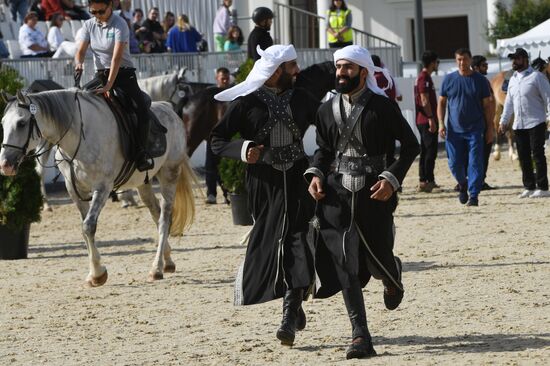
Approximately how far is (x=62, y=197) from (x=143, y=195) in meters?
9.20

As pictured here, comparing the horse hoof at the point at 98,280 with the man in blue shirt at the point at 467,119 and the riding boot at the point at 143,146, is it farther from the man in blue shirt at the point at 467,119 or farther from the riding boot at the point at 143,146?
the man in blue shirt at the point at 467,119

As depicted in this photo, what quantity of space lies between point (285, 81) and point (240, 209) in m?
8.14

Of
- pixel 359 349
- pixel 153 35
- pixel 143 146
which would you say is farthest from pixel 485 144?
pixel 153 35

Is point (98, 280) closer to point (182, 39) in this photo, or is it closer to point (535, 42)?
point (182, 39)

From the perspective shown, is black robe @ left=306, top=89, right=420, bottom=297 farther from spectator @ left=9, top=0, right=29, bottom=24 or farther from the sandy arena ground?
spectator @ left=9, top=0, right=29, bottom=24

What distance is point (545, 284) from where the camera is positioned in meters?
10.7

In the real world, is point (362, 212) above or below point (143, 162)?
below

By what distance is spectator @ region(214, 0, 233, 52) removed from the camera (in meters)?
28.7

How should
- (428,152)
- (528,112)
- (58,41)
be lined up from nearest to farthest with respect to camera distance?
1. (528,112)
2. (428,152)
3. (58,41)

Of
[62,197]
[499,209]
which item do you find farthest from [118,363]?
[62,197]

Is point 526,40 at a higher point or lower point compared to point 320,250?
higher

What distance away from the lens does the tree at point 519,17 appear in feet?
125

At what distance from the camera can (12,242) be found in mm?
14859

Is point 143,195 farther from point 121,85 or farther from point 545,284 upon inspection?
point 545,284
